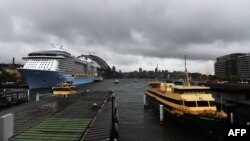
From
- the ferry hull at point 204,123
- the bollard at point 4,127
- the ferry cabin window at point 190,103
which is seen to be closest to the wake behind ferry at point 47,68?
the ferry cabin window at point 190,103

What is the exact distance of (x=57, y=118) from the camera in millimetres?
35125

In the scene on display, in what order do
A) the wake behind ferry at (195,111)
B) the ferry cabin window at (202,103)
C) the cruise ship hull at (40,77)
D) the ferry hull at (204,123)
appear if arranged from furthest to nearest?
1. the cruise ship hull at (40,77)
2. the ferry cabin window at (202,103)
3. the wake behind ferry at (195,111)
4. the ferry hull at (204,123)

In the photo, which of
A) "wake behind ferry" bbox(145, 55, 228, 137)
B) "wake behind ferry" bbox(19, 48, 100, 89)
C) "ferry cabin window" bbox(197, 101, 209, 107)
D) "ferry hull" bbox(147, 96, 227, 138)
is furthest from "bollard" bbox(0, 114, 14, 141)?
"wake behind ferry" bbox(19, 48, 100, 89)

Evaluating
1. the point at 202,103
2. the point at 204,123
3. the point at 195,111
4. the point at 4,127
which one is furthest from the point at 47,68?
the point at 4,127

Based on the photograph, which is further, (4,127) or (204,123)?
(204,123)

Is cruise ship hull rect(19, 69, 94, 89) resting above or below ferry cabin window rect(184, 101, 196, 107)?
above

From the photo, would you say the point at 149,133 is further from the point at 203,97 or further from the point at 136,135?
the point at 203,97

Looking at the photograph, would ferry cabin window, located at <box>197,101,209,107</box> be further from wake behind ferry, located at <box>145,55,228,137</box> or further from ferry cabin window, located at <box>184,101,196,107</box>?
ferry cabin window, located at <box>184,101,196,107</box>

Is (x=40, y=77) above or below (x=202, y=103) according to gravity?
above

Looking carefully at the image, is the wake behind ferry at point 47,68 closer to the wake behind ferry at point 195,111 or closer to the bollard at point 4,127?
the wake behind ferry at point 195,111

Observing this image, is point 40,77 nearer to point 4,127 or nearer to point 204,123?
point 204,123

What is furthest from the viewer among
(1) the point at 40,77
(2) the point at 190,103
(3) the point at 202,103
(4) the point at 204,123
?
(1) the point at 40,77

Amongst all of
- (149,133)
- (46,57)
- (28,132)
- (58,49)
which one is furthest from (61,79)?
(28,132)

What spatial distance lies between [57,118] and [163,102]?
83.7 feet
